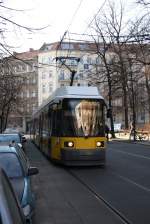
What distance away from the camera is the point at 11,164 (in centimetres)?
1023

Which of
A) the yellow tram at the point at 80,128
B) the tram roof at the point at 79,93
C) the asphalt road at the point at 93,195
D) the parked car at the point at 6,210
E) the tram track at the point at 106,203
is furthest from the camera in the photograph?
the tram roof at the point at 79,93

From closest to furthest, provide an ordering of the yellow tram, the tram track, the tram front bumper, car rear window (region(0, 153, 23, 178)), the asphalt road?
car rear window (region(0, 153, 23, 178)) → the tram track → the asphalt road → the tram front bumper → the yellow tram

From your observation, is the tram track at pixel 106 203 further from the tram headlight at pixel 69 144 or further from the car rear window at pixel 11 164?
the tram headlight at pixel 69 144

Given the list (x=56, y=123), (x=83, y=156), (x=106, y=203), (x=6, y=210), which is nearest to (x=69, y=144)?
(x=83, y=156)

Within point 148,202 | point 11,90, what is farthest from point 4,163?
point 11,90

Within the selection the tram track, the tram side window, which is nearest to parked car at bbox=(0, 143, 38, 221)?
the tram track

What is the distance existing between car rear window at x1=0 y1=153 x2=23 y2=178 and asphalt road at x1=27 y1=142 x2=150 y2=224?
1.09m

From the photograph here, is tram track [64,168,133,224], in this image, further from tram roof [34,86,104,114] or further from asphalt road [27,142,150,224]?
tram roof [34,86,104,114]

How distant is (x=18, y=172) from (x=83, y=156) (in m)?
12.7

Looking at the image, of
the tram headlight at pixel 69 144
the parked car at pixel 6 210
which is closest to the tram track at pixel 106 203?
the tram headlight at pixel 69 144

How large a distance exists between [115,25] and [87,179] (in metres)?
47.3

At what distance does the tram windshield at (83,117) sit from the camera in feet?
75.8

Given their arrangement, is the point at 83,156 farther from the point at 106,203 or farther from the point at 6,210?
the point at 6,210

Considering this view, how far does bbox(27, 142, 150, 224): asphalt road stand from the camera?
36.4ft
